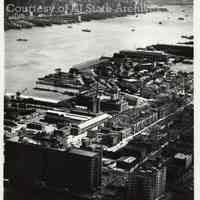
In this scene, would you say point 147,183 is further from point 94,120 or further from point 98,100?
point 98,100

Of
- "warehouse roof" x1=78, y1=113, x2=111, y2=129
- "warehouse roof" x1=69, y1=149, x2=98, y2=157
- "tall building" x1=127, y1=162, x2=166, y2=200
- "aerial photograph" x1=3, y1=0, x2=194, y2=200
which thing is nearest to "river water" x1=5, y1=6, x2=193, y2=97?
"aerial photograph" x1=3, y1=0, x2=194, y2=200

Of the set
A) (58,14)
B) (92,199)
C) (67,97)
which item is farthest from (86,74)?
(92,199)

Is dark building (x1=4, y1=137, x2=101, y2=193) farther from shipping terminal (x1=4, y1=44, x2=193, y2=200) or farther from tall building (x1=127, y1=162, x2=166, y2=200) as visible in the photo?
tall building (x1=127, y1=162, x2=166, y2=200)

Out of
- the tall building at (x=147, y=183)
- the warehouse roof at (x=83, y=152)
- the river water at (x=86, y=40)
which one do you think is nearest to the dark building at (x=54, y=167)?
the warehouse roof at (x=83, y=152)

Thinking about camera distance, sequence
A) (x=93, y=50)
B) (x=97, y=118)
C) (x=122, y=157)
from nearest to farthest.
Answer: (x=122, y=157), (x=97, y=118), (x=93, y=50)

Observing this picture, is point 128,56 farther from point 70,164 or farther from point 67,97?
point 70,164

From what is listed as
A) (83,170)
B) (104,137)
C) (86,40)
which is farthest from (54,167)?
(86,40)

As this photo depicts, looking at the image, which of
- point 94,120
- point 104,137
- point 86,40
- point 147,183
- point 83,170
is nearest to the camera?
point 147,183
